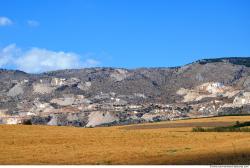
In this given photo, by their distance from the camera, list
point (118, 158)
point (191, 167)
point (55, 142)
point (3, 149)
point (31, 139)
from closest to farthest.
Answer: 1. point (191, 167)
2. point (118, 158)
3. point (3, 149)
4. point (55, 142)
5. point (31, 139)

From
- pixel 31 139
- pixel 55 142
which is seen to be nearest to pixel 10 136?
pixel 31 139

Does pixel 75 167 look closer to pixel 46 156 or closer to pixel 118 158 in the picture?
pixel 118 158

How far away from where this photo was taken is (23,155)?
5503 cm

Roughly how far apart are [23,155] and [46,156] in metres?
3.25

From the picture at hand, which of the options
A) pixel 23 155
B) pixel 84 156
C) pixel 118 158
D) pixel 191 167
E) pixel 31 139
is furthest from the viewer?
pixel 31 139

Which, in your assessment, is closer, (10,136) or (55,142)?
(55,142)

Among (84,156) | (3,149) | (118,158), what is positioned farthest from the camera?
(3,149)

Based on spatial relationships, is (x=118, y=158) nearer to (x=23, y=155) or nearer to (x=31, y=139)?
(x=23, y=155)

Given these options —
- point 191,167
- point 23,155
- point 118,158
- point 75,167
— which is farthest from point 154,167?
point 23,155

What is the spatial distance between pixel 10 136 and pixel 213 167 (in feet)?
225

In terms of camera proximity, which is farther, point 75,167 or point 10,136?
point 10,136

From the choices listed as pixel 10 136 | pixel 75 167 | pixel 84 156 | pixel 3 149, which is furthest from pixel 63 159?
pixel 10 136

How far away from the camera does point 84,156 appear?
50906mm

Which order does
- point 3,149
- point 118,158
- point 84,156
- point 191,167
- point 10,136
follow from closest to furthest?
point 191,167, point 118,158, point 84,156, point 3,149, point 10,136
